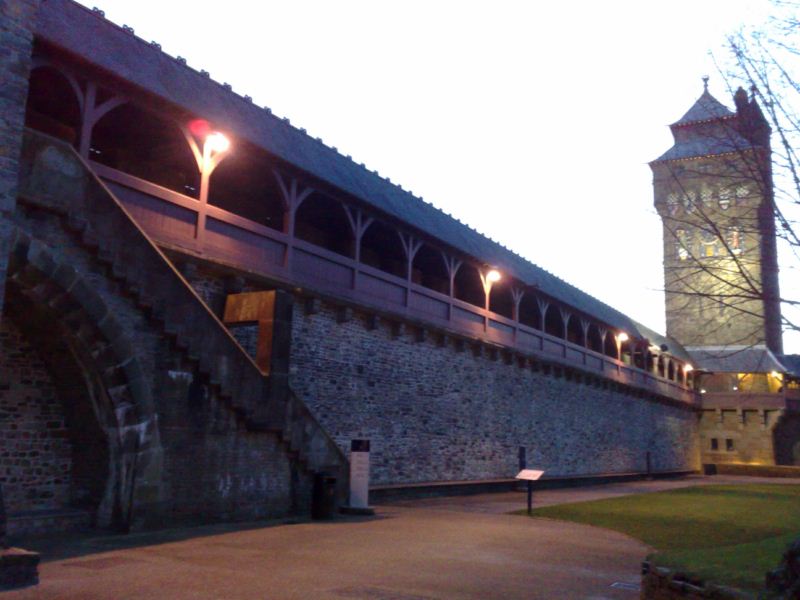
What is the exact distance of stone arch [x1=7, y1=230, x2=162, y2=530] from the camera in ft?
29.1

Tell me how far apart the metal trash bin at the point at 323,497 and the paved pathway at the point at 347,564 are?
0.53 m

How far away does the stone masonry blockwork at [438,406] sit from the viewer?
15453 millimetres

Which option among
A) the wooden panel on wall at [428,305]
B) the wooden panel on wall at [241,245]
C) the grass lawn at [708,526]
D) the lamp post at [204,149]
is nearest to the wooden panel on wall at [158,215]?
the lamp post at [204,149]

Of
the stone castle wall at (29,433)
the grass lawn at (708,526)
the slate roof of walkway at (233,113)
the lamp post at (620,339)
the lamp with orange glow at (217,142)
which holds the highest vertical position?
the slate roof of walkway at (233,113)

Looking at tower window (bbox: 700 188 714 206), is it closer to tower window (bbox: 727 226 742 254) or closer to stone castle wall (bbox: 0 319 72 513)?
tower window (bbox: 727 226 742 254)

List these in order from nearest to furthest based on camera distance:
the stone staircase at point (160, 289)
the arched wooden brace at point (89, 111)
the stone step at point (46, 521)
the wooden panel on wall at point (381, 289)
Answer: the stone staircase at point (160, 289)
the stone step at point (46, 521)
the arched wooden brace at point (89, 111)
the wooden panel on wall at point (381, 289)

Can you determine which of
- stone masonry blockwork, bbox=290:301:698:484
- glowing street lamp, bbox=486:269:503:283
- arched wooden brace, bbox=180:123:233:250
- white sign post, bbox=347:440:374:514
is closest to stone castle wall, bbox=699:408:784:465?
stone masonry blockwork, bbox=290:301:698:484

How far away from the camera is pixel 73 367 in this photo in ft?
31.5

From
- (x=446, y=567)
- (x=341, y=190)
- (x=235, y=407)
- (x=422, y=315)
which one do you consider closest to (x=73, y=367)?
(x=235, y=407)

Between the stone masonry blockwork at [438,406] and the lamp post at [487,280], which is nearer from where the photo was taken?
the stone masonry blockwork at [438,406]

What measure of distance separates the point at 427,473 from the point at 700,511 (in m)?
6.51

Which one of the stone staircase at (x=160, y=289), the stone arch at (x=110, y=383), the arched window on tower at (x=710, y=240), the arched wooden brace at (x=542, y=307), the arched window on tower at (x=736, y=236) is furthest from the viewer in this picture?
the arched wooden brace at (x=542, y=307)

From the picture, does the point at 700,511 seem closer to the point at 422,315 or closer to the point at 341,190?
the point at 422,315

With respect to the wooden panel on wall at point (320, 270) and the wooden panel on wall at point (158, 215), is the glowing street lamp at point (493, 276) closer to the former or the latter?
the wooden panel on wall at point (320, 270)
